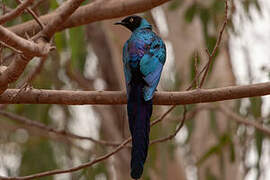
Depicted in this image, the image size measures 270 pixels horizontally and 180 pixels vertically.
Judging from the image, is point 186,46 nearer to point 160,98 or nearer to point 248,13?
point 248,13

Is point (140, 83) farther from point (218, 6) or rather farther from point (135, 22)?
point (218, 6)

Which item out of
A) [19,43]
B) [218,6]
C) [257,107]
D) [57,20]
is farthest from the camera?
[218,6]

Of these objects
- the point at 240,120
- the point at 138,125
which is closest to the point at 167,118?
the point at 240,120

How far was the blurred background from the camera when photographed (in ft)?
19.0

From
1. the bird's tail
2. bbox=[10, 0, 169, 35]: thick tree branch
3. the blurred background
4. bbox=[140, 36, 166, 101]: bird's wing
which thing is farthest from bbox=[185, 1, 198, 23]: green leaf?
the bird's tail

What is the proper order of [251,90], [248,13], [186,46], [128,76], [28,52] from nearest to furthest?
[28,52], [251,90], [128,76], [248,13], [186,46]

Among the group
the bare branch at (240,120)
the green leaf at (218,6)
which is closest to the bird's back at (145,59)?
the bare branch at (240,120)

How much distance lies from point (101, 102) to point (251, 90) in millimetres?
820

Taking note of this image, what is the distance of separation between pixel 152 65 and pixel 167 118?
2369 mm

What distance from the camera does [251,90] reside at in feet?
9.41

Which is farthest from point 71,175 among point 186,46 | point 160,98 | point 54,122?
point 160,98

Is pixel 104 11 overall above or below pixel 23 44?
above

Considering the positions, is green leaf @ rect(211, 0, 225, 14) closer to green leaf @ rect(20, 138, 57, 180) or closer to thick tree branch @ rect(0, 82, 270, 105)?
green leaf @ rect(20, 138, 57, 180)

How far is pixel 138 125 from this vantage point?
314 centimetres
